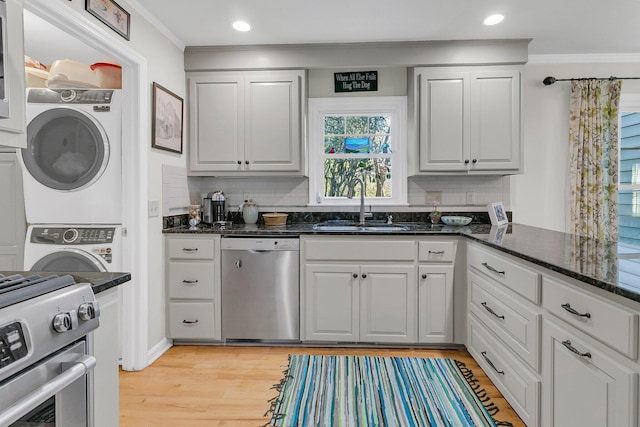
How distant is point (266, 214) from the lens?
3.33 m

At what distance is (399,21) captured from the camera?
8.75ft

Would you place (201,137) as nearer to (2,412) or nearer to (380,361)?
(380,361)

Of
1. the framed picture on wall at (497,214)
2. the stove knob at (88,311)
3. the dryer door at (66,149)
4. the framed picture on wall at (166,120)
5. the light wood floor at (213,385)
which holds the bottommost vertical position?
the light wood floor at (213,385)

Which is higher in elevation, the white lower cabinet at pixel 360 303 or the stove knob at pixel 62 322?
the stove knob at pixel 62 322

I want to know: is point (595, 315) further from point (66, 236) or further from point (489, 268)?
point (66, 236)

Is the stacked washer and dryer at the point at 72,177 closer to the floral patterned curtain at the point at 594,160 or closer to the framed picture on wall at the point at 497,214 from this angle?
the framed picture on wall at the point at 497,214

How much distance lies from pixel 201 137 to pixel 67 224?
1233mm

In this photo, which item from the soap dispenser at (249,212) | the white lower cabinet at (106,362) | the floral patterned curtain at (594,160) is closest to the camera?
the white lower cabinet at (106,362)

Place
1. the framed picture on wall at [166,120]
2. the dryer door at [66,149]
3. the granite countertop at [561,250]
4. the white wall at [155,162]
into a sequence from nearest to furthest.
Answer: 1. the granite countertop at [561,250]
2. the dryer door at [66,149]
3. the white wall at [155,162]
4. the framed picture on wall at [166,120]

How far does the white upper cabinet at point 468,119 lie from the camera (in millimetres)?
2980

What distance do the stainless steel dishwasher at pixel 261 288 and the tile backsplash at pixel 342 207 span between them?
2.44 ft

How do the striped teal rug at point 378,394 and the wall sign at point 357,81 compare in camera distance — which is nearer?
the striped teal rug at point 378,394

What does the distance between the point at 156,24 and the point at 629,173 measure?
4294 mm

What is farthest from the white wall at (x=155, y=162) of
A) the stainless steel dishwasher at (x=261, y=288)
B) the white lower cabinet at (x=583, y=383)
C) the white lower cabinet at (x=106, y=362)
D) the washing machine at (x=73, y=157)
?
the white lower cabinet at (x=583, y=383)
